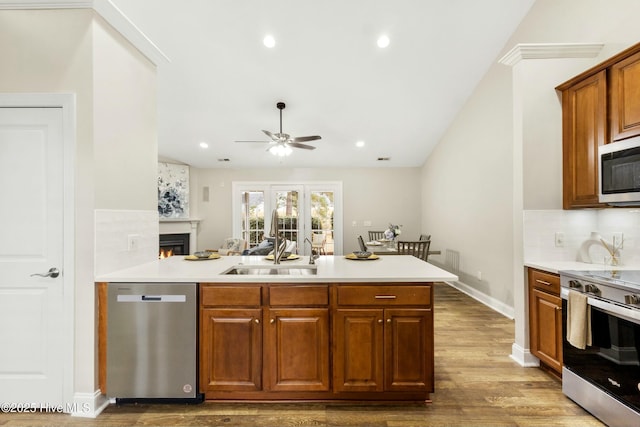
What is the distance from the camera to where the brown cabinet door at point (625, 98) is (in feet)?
6.68

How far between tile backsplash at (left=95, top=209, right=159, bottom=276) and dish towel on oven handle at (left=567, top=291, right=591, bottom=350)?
321cm

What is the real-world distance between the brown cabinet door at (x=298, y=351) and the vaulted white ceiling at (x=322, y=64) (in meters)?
3.14

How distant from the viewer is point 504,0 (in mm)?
3303

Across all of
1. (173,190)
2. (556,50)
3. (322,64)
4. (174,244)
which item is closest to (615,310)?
(556,50)

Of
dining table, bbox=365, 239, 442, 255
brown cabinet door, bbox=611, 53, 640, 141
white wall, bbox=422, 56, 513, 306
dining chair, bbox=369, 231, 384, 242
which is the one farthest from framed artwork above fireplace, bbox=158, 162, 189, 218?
brown cabinet door, bbox=611, 53, 640, 141

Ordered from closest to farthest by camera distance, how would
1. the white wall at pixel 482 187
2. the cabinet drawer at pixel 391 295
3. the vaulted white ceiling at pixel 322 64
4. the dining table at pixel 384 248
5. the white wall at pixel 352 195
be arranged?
the cabinet drawer at pixel 391 295 → the vaulted white ceiling at pixel 322 64 → the white wall at pixel 482 187 → the dining table at pixel 384 248 → the white wall at pixel 352 195

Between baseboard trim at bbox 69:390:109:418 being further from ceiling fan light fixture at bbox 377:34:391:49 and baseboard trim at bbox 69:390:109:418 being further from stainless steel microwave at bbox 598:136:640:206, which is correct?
ceiling fan light fixture at bbox 377:34:391:49

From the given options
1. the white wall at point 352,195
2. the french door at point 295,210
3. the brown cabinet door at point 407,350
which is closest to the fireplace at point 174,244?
the white wall at point 352,195

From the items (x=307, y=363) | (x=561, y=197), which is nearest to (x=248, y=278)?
(x=307, y=363)

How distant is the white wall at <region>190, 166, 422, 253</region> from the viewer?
293 inches

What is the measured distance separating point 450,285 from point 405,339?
3.95m

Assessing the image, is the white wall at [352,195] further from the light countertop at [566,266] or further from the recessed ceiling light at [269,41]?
the light countertop at [566,266]

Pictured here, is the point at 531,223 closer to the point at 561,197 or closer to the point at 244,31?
the point at 561,197

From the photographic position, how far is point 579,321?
6.31 feet
